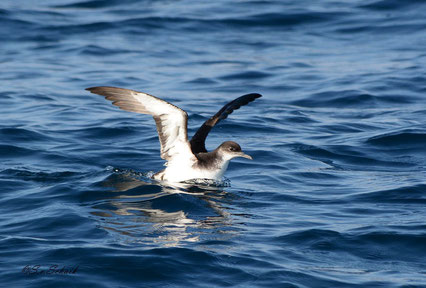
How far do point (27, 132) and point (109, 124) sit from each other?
1.73 meters

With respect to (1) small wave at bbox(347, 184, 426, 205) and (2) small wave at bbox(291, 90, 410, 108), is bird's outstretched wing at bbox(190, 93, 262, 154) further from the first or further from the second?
(2) small wave at bbox(291, 90, 410, 108)

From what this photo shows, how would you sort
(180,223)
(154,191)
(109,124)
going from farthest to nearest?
(109,124), (154,191), (180,223)

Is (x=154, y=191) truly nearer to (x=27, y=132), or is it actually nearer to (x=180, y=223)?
(x=180, y=223)

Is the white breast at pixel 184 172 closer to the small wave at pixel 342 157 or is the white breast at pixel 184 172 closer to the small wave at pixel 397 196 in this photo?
the small wave at pixel 397 196

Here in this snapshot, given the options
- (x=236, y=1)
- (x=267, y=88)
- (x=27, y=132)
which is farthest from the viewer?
(x=236, y=1)

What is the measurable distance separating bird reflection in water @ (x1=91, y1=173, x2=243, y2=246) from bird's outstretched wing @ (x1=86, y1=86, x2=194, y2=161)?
0.62m

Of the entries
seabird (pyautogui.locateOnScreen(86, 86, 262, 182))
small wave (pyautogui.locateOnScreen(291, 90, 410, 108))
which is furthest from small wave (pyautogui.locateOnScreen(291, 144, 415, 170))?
small wave (pyautogui.locateOnScreen(291, 90, 410, 108))

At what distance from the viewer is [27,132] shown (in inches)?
527

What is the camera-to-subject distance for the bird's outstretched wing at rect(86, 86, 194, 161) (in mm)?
9789

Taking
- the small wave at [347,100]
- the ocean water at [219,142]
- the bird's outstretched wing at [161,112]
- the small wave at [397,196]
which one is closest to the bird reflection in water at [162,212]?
the ocean water at [219,142]

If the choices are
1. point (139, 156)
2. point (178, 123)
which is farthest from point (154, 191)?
point (139, 156)

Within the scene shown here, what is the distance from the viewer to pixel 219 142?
531 inches

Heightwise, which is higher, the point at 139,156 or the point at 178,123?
the point at 178,123

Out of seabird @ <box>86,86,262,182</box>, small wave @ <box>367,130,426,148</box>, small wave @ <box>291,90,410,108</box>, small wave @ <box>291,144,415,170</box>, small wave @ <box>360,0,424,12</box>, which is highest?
small wave @ <box>360,0,424,12</box>
